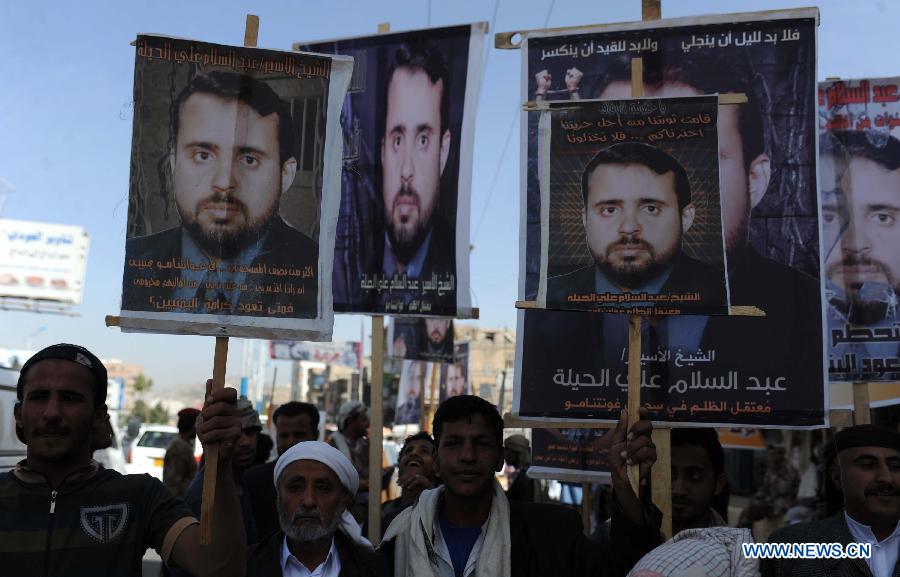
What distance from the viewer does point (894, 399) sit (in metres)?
6.25

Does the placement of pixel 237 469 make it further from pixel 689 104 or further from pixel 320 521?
pixel 689 104

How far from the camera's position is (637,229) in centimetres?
341

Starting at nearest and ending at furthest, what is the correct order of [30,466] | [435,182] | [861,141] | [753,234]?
1. [30,466]
2. [753,234]
3. [861,141]
4. [435,182]

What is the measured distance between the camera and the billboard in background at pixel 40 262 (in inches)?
1467

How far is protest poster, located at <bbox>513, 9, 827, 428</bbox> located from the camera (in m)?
3.87

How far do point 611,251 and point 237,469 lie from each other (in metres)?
2.48

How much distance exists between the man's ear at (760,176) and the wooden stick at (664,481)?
55.4 inches

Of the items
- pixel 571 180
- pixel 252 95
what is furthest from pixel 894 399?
pixel 252 95

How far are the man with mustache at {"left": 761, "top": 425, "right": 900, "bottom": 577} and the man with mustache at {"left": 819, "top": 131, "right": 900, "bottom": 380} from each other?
1.65 meters

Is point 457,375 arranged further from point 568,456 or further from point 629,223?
point 629,223

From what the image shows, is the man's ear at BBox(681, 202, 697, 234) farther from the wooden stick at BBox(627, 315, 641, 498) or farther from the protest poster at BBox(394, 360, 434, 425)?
the protest poster at BBox(394, 360, 434, 425)

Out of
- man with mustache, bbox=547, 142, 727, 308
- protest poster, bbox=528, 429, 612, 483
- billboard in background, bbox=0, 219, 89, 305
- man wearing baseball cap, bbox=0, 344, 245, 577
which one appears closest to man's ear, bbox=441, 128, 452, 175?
man with mustache, bbox=547, 142, 727, 308

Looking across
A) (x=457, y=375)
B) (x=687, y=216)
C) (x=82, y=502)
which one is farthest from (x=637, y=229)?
(x=457, y=375)

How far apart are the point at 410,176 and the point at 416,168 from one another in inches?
2.3
